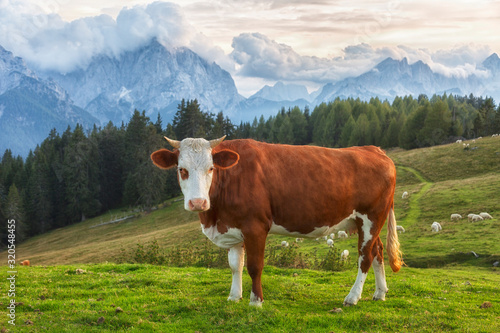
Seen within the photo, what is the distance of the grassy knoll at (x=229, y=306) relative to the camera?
7.25 meters

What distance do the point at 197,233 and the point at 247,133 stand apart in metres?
107

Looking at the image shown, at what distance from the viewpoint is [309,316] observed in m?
7.67

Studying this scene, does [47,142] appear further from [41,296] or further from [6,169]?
[41,296]

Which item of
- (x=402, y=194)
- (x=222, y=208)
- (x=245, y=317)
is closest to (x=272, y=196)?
(x=222, y=208)

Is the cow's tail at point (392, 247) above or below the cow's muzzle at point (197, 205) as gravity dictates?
below

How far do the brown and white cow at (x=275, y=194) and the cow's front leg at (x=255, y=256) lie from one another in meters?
0.02

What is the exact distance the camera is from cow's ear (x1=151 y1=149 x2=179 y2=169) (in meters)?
7.86

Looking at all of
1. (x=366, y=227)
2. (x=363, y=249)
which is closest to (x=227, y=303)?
(x=363, y=249)

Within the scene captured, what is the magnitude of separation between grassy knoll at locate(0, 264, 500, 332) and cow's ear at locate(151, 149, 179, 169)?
3003 millimetres

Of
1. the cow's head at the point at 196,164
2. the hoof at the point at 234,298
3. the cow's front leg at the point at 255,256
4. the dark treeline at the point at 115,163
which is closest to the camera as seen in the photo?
the cow's head at the point at 196,164

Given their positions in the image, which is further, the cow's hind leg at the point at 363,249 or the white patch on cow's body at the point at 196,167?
the cow's hind leg at the point at 363,249

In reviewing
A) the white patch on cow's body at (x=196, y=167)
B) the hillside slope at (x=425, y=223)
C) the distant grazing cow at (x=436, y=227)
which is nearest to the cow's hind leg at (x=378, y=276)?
the white patch on cow's body at (x=196, y=167)

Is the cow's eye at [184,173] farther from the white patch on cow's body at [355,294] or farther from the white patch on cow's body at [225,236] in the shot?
the white patch on cow's body at [355,294]

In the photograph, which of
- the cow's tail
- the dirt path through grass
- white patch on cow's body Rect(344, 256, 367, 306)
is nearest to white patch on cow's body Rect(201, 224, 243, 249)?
white patch on cow's body Rect(344, 256, 367, 306)
